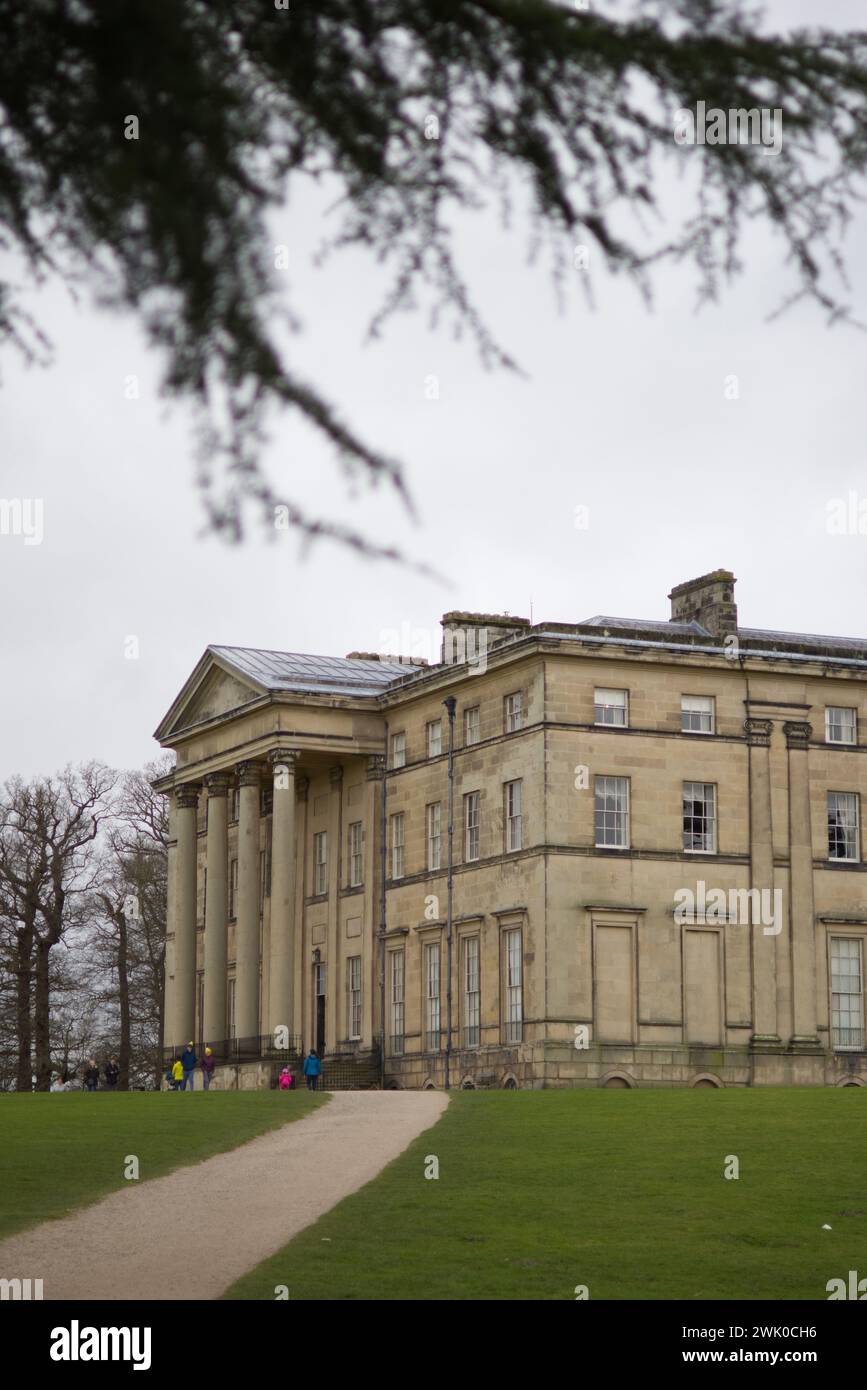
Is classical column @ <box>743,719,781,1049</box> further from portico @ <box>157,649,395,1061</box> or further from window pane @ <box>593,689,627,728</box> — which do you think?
portico @ <box>157,649,395,1061</box>

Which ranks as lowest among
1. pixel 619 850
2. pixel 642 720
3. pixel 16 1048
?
pixel 16 1048

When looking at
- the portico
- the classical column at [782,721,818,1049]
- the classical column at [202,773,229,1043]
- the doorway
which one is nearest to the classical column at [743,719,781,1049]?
the classical column at [782,721,818,1049]

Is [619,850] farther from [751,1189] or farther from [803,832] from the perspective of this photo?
[751,1189]

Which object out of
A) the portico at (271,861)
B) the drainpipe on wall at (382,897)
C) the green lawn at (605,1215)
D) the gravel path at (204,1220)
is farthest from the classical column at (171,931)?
the green lawn at (605,1215)

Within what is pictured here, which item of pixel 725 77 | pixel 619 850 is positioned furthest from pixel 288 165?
pixel 619 850

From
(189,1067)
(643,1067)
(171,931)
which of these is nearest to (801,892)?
(643,1067)

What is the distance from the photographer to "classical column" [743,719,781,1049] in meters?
55.6

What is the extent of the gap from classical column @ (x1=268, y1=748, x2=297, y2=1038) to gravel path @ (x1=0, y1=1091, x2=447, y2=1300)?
26965 millimetres

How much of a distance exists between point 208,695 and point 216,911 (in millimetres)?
7339

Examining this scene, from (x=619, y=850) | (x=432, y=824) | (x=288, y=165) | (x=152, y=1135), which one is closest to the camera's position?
(x=288, y=165)

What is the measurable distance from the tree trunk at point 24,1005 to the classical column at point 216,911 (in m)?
11.2

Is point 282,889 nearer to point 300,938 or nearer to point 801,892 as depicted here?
point 300,938

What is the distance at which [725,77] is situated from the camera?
8.45 meters
